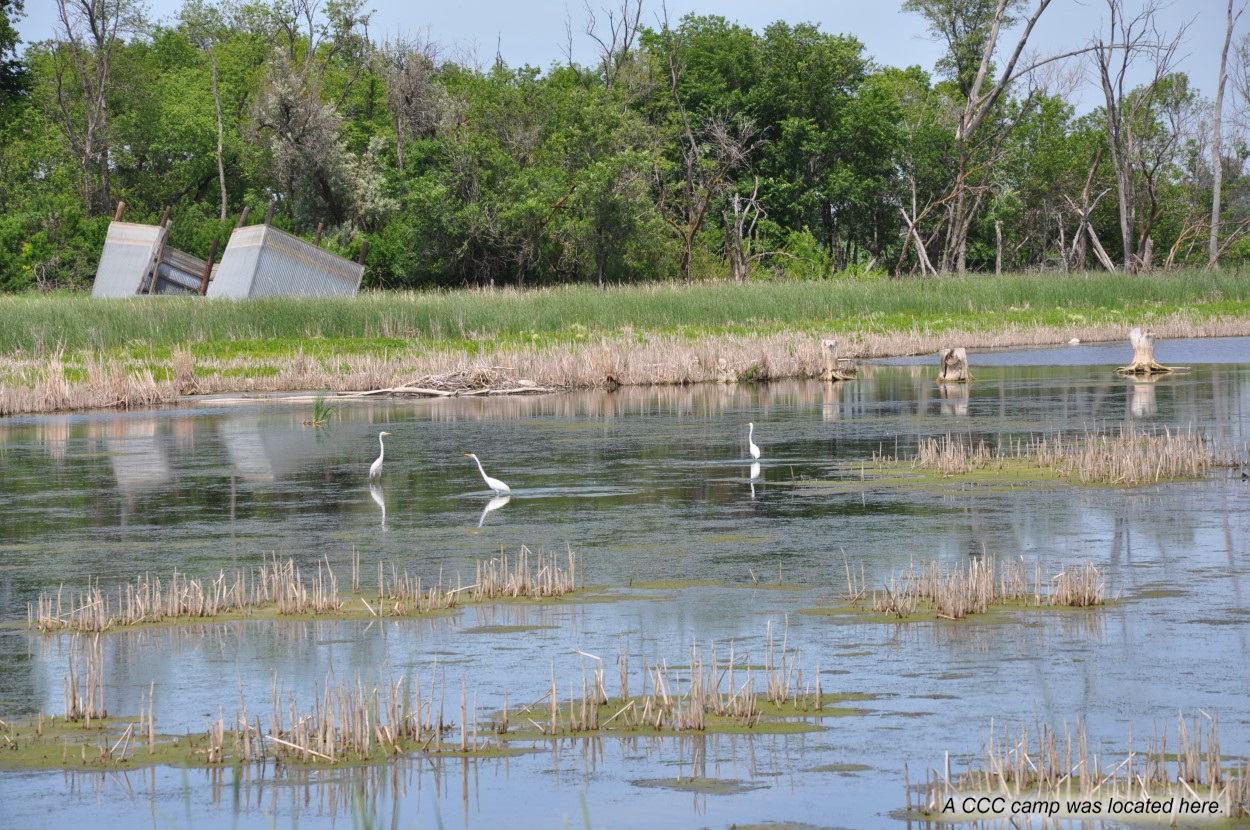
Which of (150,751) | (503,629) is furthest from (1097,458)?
(150,751)

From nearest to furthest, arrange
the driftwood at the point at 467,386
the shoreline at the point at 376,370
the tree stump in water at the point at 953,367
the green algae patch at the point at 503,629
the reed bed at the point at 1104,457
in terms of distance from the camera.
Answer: the green algae patch at the point at 503,629 < the reed bed at the point at 1104,457 < the shoreline at the point at 376,370 < the tree stump in water at the point at 953,367 < the driftwood at the point at 467,386

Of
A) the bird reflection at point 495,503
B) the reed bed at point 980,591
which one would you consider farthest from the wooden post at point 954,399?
the reed bed at point 980,591

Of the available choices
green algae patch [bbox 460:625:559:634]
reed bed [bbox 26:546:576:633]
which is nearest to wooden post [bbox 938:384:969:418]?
reed bed [bbox 26:546:576:633]

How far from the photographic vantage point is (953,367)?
2872 centimetres

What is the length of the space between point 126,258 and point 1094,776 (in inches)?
1803

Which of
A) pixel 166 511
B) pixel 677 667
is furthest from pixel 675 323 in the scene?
pixel 677 667

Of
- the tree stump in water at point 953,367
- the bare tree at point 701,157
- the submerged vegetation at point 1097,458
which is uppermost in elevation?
the bare tree at point 701,157

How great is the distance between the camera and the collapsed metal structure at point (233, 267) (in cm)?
4506

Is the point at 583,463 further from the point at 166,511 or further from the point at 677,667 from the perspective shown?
the point at 677,667

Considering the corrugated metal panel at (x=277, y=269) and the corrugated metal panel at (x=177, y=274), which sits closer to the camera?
the corrugated metal panel at (x=277, y=269)

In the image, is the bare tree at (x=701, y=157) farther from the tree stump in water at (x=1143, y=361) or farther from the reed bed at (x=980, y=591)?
the reed bed at (x=980, y=591)

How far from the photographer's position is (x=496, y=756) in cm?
714

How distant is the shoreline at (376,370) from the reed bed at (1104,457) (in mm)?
12474

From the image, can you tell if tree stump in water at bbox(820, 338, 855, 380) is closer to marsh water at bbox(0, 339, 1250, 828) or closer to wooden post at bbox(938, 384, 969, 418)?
wooden post at bbox(938, 384, 969, 418)
